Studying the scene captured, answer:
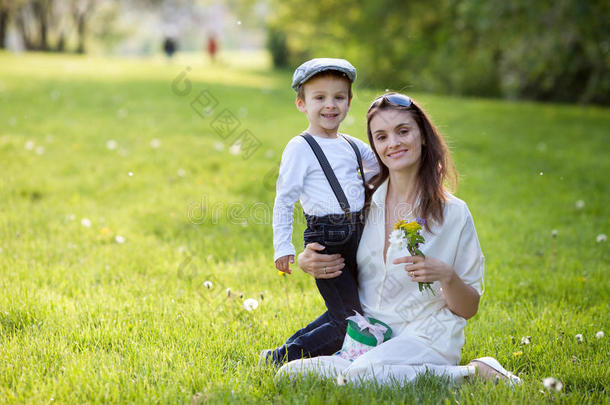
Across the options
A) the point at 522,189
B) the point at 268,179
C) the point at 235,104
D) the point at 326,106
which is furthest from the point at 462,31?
the point at 326,106

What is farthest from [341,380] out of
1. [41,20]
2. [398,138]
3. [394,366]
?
[41,20]

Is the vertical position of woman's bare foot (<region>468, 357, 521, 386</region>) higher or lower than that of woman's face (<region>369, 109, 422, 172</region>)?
lower

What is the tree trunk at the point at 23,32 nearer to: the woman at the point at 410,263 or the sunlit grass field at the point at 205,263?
the sunlit grass field at the point at 205,263

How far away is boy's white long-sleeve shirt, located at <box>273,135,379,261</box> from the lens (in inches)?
111

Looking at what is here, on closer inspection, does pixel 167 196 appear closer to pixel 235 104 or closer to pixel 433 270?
pixel 433 270

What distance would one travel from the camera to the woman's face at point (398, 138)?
2768 mm

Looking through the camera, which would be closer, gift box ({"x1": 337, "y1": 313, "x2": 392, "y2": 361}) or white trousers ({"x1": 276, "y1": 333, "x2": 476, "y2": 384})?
white trousers ({"x1": 276, "y1": 333, "x2": 476, "y2": 384})

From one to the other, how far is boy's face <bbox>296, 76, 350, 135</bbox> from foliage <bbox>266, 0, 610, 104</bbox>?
894cm

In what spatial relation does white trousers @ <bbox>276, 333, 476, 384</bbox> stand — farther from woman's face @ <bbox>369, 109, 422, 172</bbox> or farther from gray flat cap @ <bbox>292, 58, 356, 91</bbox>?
gray flat cap @ <bbox>292, 58, 356, 91</bbox>

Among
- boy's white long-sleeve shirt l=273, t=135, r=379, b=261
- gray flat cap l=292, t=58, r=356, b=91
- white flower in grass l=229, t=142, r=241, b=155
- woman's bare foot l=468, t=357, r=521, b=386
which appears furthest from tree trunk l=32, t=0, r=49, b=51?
woman's bare foot l=468, t=357, r=521, b=386

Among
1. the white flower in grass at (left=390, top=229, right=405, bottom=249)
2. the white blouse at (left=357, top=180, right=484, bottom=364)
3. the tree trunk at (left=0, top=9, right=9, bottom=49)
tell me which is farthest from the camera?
the tree trunk at (left=0, top=9, right=9, bottom=49)

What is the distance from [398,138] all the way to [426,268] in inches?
28.1

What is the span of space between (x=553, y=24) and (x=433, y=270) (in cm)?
1047

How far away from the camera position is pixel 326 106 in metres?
2.91
